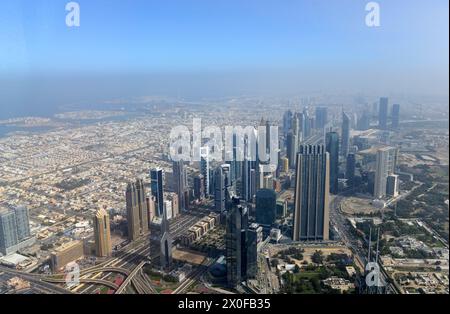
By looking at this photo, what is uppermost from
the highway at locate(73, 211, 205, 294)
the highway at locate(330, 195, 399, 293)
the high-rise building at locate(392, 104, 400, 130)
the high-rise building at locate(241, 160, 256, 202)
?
the high-rise building at locate(392, 104, 400, 130)

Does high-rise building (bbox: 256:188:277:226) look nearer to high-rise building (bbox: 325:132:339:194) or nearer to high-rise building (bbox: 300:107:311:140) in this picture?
high-rise building (bbox: 325:132:339:194)

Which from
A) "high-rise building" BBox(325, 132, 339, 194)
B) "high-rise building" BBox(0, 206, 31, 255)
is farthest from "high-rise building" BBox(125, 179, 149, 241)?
"high-rise building" BBox(325, 132, 339, 194)

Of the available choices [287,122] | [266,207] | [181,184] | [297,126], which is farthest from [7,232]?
[297,126]

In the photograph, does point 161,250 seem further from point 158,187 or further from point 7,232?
point 7,232

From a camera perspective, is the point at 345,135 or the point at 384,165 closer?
the point at 384,165

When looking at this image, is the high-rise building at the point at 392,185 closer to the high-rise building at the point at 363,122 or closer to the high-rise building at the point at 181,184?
the high-rise building at the point at 363,122
